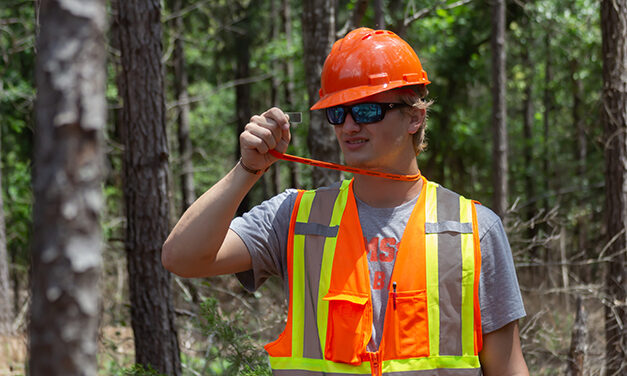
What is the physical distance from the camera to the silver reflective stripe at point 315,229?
2.49m

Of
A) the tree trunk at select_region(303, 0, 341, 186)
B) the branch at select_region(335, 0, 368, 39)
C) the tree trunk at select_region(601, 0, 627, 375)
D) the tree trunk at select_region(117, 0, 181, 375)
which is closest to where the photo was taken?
the tree trunk at select_region(117, 0, 181, 375)

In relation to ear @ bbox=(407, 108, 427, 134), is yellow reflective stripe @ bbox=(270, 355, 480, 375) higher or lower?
lower

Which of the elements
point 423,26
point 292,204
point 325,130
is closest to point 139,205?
point 325,130

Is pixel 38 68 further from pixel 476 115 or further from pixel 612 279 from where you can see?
pixel 476 115

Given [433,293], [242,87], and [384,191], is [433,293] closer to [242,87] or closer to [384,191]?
[384,191]

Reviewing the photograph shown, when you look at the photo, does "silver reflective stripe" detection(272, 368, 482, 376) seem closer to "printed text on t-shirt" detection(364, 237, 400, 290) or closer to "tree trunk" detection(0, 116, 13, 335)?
"printed text on t-shirt" detection(364, 237, 400, 290)

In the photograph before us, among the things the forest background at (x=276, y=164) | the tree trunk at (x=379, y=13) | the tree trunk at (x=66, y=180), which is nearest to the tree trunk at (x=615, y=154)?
the forest background at (x=276, y=164)

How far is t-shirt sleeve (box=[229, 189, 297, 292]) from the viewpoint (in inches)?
99.4

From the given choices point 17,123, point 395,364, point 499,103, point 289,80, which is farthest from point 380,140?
point 289,80

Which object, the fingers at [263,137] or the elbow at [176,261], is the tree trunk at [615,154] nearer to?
the fingers at [263,137]

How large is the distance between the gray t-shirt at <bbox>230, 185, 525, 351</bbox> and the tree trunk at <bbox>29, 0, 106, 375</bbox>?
142 cm

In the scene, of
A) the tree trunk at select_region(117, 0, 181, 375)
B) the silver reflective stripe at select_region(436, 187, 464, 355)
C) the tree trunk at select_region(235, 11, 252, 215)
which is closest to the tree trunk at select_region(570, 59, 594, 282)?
the tree trunk at select_region(235, 11, 252, 215)

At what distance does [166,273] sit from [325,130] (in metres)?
1.99

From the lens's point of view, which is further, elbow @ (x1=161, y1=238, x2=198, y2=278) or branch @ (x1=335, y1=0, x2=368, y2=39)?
branch @ (x1=335, y1=0, x2=368, y2=39)
